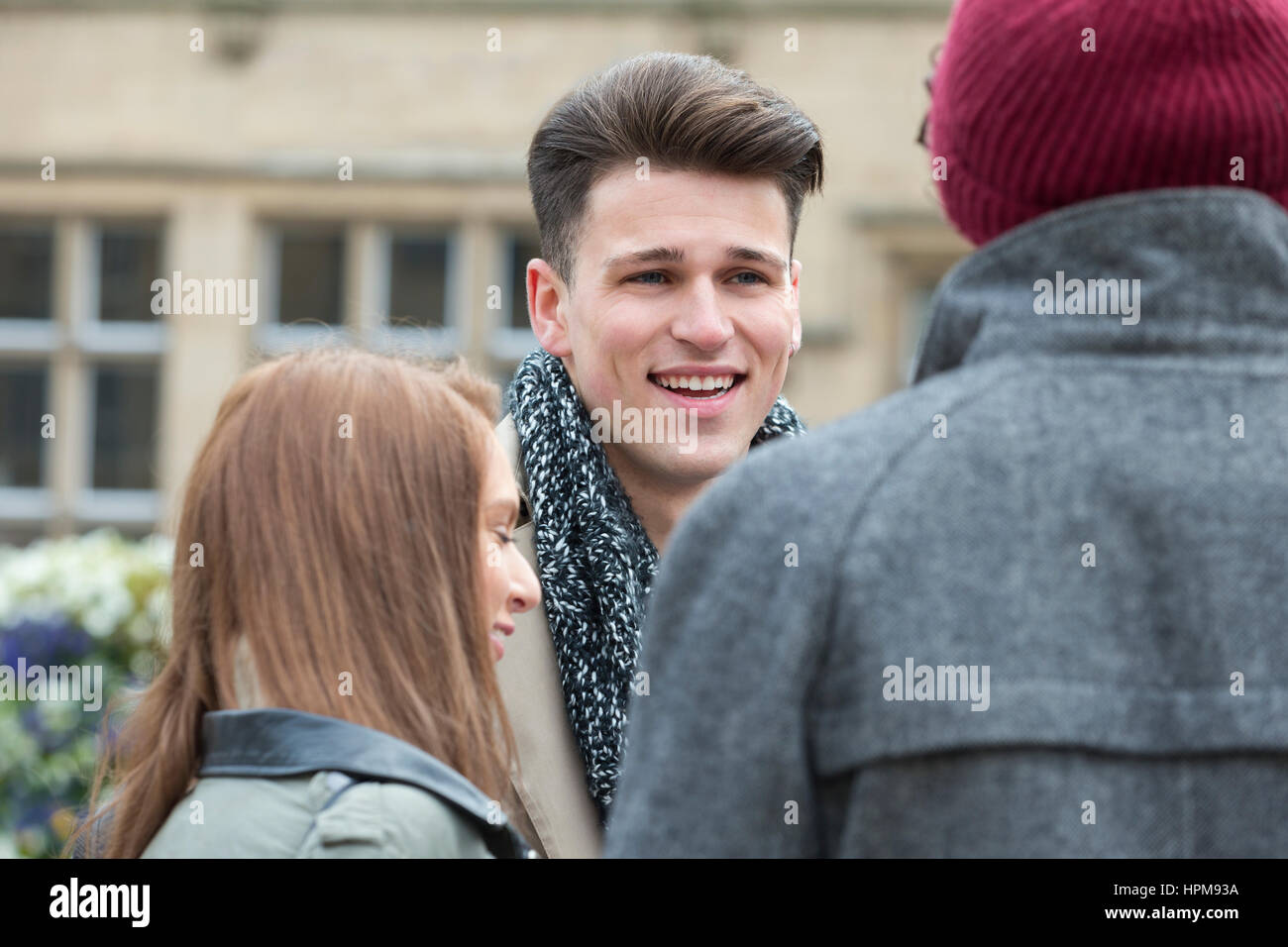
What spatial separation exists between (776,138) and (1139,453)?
1.30 metres

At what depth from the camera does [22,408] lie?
8070mm

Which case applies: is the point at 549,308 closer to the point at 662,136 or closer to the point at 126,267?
the point at 662,136

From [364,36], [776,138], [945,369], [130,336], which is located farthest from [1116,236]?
[130,336]

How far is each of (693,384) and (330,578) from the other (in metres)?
0.76

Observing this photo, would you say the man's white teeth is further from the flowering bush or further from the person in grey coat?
the flowering bush

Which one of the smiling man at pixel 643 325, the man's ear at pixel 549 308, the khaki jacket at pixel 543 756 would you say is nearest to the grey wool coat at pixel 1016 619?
the khaki jacket at pixel 543 756

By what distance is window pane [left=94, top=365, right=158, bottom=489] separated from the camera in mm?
8023

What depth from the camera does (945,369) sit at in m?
1.10

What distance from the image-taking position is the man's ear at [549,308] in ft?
7.45

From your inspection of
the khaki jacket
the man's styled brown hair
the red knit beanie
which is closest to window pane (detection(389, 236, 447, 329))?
the man's styled brown hair

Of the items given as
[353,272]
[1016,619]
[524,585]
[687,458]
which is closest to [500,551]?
[524,585]

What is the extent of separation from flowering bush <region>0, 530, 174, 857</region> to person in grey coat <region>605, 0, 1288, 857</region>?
3328mm

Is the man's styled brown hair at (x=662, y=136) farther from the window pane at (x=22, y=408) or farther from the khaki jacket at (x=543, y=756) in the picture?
the window pane at (x=22, y=408)

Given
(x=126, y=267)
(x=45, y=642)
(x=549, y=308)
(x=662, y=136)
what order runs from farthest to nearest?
1. (x=126, y=267)
2. (x=45, y=642)
3. (x=549, y=308)
4. (x=662, y=136)
